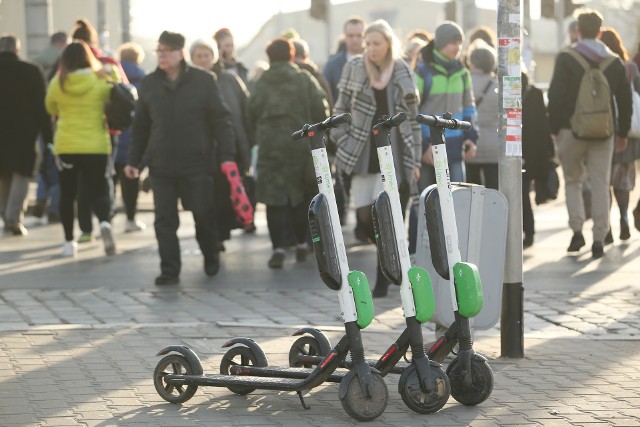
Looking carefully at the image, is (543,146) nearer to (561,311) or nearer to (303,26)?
(561,311)

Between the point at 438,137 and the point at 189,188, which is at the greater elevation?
the point at 438,137

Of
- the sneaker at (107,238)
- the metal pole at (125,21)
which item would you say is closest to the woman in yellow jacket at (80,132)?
the sneaker at (107,238)

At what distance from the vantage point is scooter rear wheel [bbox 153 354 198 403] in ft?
24.2

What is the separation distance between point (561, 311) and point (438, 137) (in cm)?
347

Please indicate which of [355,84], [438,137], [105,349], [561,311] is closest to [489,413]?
[438,137]

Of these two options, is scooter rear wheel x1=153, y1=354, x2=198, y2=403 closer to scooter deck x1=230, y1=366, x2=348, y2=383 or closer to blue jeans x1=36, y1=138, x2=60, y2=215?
scooter deck x1=230, y1=366, x2=348, y2=383

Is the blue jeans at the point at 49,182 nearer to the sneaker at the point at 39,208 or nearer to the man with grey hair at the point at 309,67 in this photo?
the sneaker at the point at 39,208

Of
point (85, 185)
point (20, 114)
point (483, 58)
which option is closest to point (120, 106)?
point (85, 185)

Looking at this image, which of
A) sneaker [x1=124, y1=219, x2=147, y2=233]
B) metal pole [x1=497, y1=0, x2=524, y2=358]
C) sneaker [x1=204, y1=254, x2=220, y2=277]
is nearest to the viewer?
metal pole [x1=497, y1=0, x2=524, y2=358]

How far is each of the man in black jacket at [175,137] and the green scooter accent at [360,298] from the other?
5245 mm

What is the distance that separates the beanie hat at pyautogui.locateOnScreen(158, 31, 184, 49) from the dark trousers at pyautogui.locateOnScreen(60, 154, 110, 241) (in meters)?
2.26

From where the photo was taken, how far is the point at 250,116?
13391 mm

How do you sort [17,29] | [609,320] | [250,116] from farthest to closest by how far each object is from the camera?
[17,29] → [250,116] → [609,320]

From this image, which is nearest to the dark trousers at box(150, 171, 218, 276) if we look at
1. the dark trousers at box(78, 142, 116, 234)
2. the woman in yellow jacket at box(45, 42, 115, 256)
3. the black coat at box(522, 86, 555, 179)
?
the woman in yellow jacket at box(45, 42, 115, 256)
